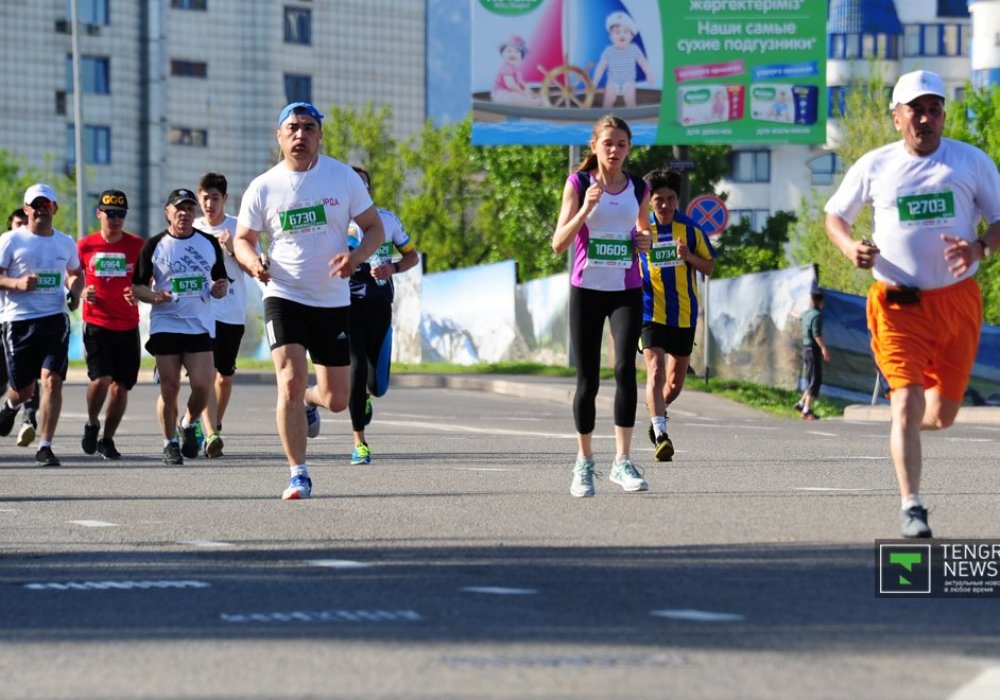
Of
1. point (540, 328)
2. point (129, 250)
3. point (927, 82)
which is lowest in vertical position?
point (540, 328)

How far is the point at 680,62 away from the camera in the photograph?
1443 inches

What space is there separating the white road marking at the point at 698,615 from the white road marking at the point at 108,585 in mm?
1807

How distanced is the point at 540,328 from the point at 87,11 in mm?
38416

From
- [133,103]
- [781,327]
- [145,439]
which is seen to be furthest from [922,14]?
[145,439]

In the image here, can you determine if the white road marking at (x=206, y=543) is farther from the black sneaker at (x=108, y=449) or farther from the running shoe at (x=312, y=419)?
the black sneaker at (x=108, y=449)

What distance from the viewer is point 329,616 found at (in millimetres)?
6746

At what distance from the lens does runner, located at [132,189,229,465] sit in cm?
1448

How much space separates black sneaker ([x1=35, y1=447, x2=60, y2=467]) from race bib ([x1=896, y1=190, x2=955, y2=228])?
7315mm

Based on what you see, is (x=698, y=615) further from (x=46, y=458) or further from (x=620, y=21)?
(x=620, y=21)

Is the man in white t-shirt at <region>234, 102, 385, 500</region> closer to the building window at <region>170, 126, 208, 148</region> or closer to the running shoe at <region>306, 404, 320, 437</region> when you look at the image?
the running shoe at <region>306, 404, 320, 437</region>

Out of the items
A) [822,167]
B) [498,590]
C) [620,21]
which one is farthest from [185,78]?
[498,590]

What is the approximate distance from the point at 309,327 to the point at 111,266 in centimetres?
451

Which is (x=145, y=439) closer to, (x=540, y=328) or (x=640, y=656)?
(x=640, y=656)

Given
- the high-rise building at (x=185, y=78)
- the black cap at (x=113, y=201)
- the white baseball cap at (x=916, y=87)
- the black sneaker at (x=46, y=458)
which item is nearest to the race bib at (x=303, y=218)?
the white baseball cap at (x=916, y=87)
